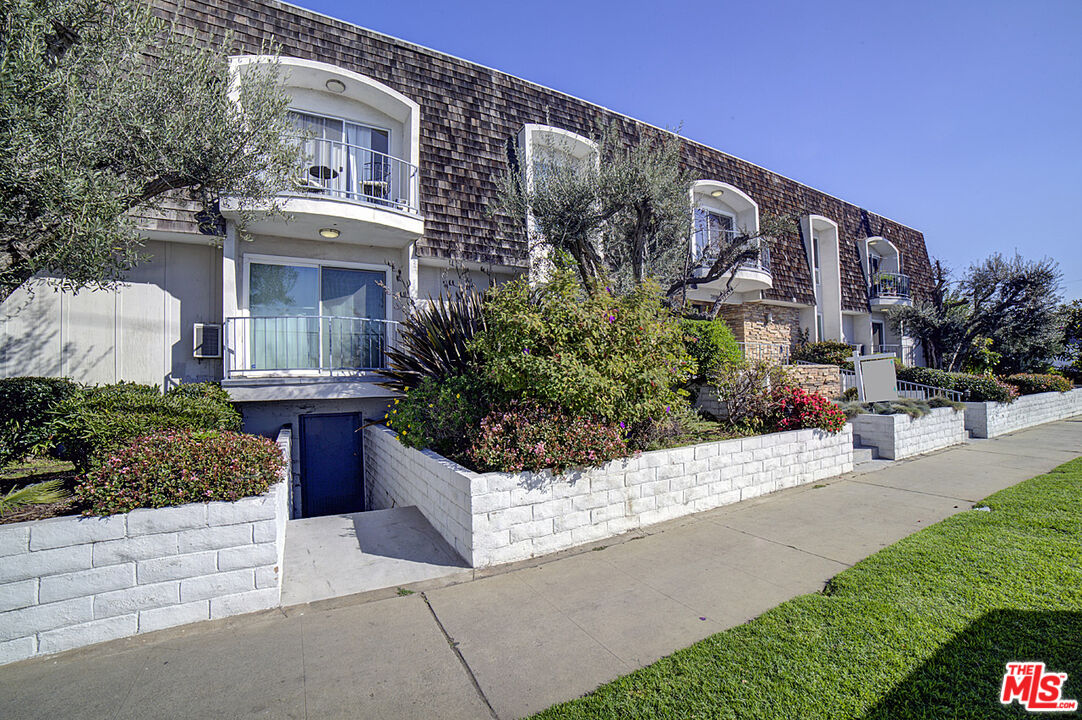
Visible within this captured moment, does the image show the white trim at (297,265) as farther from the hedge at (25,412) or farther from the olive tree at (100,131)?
the olive tree at (100,131)

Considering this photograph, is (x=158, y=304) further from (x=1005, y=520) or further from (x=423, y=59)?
(x=1005, y=520)

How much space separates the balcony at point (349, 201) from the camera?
26.4 ft

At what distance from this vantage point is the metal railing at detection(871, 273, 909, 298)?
64.4ft

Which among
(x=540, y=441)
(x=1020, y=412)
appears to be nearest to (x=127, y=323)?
(x=540, y=441)

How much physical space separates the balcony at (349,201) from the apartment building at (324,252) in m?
0.03

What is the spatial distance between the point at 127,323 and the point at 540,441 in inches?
295

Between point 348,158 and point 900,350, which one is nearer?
point 348,158

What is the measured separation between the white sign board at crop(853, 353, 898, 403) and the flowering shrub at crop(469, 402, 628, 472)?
7410mm

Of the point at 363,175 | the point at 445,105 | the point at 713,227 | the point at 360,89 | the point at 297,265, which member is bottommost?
the point at 297,265

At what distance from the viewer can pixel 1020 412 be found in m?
13.4

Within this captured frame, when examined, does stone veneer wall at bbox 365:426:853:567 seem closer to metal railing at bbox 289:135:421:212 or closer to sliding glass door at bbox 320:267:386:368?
sliding glass door at bbox 320:267:386:368

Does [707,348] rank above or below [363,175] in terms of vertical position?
below

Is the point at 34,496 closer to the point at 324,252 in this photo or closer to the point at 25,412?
the point at 25,412

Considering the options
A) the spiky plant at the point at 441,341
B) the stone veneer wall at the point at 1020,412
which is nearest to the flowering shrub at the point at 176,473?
the spiky plant at the point at 441,341
